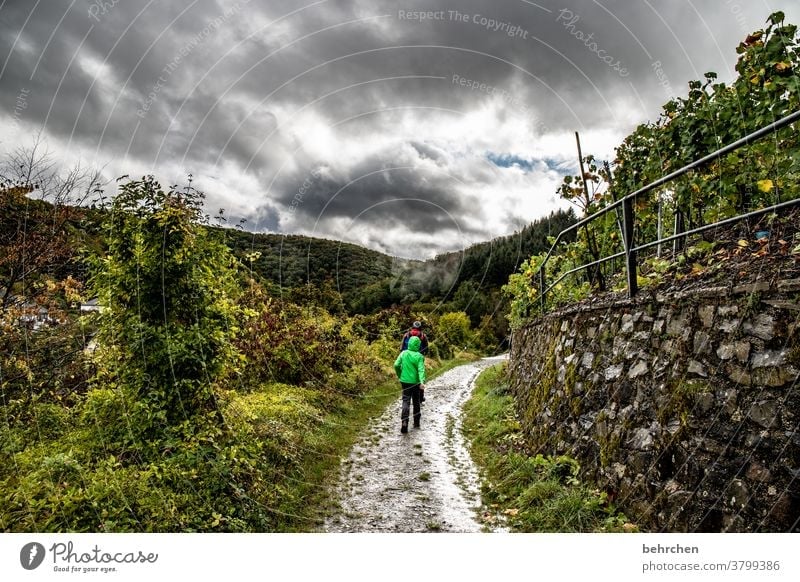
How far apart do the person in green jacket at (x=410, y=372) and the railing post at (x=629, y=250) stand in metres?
4.25

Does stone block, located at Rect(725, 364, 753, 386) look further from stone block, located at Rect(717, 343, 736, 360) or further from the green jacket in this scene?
the green jacket

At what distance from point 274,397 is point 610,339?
6251 millimetres

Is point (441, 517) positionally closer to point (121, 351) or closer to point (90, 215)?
point (121, 351)

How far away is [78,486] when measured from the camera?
11.4 ft

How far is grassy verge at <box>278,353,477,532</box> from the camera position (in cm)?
488

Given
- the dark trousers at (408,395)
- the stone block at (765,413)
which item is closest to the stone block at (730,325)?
the stone block at (765,413)

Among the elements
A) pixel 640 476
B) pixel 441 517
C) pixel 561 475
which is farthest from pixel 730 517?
pixel 441 517

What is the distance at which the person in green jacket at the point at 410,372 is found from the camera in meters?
8.50

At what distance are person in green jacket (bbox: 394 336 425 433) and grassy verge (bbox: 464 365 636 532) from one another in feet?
4.90

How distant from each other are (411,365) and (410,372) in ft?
0.48

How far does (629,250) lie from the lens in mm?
4957

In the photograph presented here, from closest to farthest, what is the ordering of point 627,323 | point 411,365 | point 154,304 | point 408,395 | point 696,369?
point 696,369 < point 154,304 < point 627,323 < point 411,365 < point 408,395

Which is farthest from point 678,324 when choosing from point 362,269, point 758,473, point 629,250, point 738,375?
point 362,269

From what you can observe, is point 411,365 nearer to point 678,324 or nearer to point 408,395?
point 408,395
